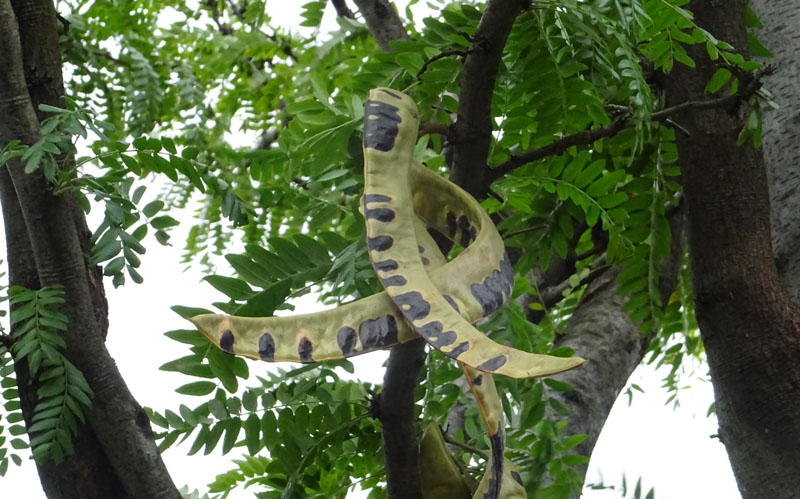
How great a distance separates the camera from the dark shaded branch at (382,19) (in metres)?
1.43

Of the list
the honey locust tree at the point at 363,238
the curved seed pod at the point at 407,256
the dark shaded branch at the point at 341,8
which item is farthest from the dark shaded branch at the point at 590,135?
the dark shaded branch at the point at 341,8

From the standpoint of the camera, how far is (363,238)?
2.70ft

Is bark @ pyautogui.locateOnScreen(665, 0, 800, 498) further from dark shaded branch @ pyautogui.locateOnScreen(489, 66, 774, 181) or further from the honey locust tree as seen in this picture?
dark shaded branch @ pyautogui.locateOnScreen(489, 66, 774, 181)

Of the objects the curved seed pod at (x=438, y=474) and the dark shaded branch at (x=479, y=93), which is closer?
the dark shaded branch at (x=479, y=93)

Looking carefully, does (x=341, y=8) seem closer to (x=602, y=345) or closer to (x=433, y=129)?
(x=602, y=345)

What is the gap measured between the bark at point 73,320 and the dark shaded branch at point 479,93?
387 mm

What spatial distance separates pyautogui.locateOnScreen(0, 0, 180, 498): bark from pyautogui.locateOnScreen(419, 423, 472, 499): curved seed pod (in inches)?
10.2

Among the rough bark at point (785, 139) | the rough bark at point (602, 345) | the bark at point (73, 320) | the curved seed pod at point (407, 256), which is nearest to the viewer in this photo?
the curved seed pod at point (407, 256)

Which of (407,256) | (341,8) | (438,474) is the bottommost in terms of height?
(438,474)

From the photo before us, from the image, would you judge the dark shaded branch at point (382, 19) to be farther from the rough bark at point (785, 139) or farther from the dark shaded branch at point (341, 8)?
the rough bark at point (785, 139)

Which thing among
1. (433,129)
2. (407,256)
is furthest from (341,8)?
(407,256)

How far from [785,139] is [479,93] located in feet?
2.63

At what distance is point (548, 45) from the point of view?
0.91m

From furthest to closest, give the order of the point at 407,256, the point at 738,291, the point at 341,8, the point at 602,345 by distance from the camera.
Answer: the point at 341,8, the point at 602,345, the point at 738,291, the point at 407,256
